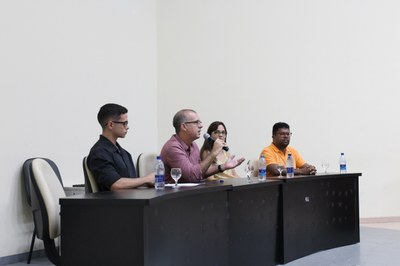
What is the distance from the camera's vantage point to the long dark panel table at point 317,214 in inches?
169

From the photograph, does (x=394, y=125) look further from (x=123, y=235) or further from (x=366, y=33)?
(x=123, y=235)

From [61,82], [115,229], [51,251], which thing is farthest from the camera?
[61,82]

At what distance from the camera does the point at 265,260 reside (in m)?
3.97

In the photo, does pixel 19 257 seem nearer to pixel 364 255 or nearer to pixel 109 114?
pixel 109 114

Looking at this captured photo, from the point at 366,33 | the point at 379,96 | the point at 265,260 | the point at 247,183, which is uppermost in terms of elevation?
the point at 366,33

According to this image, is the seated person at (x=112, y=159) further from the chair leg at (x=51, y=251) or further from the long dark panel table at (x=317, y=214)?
the long dark panel table at (x=317, y=214)

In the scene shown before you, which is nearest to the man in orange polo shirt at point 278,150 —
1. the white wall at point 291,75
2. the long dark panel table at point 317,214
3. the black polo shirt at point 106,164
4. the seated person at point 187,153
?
the long dark panel table at point 317,214

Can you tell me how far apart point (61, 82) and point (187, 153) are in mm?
1696

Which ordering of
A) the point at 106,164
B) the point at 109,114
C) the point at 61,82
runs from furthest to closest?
the point at 61,82 < the point at 109,114 < the point at 106,164

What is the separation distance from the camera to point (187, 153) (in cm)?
380

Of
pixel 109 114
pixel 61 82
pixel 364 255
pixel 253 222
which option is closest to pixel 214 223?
pixel 253 222

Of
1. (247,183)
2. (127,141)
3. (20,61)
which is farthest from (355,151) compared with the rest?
(20,61)

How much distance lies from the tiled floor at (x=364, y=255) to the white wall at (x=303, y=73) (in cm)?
134

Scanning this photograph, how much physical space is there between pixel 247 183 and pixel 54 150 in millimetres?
1957
